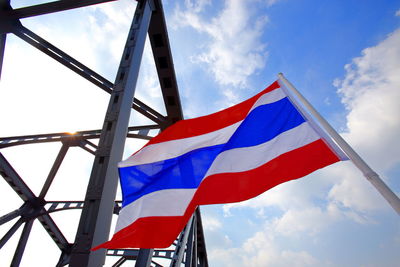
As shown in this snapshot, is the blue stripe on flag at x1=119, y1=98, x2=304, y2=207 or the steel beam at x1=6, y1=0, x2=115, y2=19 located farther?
the steel beam at x1=6, y1=0, x2=115, y2=19

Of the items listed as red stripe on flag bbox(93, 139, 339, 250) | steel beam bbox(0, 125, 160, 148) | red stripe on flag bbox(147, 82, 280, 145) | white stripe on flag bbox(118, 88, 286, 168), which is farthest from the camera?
steel beam bbox(0, 125, 160, 148)

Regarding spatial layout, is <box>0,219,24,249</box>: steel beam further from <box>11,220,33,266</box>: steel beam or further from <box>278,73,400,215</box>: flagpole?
<box>278,73,400,215</box>: flagpole

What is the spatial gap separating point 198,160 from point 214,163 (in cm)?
33

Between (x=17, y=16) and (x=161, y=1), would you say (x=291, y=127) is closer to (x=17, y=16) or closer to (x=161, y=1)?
(x=161, y=1)

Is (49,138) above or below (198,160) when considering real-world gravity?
above

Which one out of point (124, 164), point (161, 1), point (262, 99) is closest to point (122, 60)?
point (124, 164)

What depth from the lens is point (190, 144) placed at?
3781 millimetres

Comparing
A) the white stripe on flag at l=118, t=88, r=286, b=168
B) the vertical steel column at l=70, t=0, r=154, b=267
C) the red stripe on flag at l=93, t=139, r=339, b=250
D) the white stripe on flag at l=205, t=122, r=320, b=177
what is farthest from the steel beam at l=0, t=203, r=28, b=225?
Result: the white stripe on flag at l=205, t=122, r=320, b=177

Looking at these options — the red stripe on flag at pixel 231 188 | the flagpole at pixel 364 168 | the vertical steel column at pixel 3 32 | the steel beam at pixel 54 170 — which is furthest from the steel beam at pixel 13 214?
the flagpole at pixel 364 168

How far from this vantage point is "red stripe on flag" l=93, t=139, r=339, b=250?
2.80 m

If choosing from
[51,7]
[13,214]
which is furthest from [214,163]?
[13,214]

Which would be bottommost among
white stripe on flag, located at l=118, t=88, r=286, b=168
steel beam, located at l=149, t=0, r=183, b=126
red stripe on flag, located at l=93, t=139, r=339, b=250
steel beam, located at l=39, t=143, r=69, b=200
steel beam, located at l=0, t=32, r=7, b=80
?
red stripe on flag, located at l=93, t=139, r=339, b=250

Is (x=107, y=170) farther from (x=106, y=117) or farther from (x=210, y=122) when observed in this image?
(x=210, y=122)

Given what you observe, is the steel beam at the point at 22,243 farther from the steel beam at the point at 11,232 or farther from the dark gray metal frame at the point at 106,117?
the dark gray metal frame at the point at 106,117
